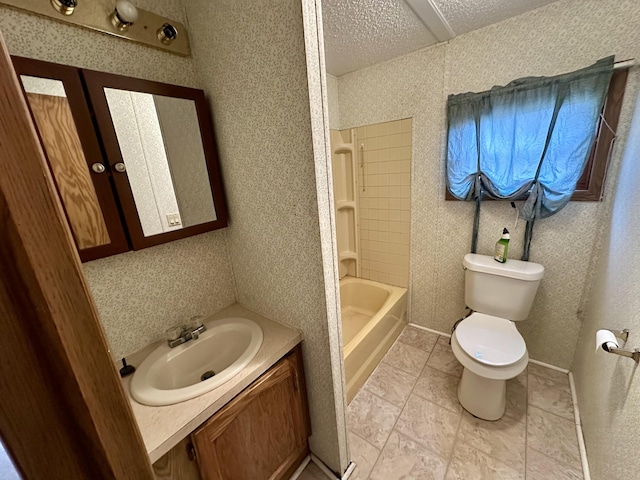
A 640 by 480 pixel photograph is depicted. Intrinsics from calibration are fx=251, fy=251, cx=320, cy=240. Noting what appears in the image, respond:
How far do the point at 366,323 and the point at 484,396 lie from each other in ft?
3.36

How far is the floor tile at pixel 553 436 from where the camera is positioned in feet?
4.15

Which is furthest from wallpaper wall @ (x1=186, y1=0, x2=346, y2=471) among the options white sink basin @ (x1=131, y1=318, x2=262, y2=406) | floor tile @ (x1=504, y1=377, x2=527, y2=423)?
floor tile @ (x1=504, y1=377, x2=527, y2=423)

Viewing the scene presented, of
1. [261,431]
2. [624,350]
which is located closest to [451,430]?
[624,350]

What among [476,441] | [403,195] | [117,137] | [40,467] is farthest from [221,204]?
[476,441]

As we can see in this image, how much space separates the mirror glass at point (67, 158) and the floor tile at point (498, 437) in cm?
199

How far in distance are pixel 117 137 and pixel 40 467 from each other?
0.95m

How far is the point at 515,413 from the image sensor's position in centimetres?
149

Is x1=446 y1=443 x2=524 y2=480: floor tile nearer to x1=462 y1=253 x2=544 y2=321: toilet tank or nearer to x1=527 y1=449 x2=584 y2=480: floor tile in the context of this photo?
x1=527 y1=449 x2=584 y2=480: floor tile

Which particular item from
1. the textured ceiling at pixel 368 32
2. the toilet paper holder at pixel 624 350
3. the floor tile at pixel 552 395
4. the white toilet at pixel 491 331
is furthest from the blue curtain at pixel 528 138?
the floor tile at pixel 552 395

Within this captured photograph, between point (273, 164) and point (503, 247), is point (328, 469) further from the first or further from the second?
point (503, 247)

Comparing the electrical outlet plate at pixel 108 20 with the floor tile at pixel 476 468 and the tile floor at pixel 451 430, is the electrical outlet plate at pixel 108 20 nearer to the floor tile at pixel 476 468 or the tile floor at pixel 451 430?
→ the tile floor at pixel 451 430

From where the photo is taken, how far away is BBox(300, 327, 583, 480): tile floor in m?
1.25

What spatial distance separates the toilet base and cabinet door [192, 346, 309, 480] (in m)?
0.99

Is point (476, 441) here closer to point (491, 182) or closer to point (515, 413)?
point (515, 413)
